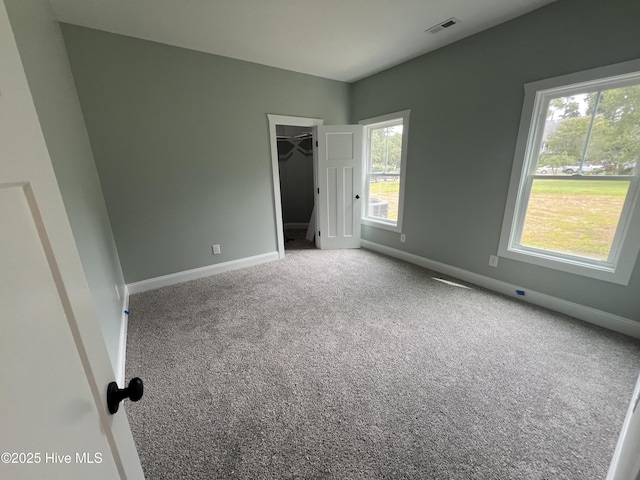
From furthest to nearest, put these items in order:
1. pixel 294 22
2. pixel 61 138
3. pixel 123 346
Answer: pixel 294 22, pixel 123 346, pixel 61 138

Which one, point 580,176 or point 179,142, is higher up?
point 179,142

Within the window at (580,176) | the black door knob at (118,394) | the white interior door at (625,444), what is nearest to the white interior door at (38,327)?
the black door knob at (118,394)

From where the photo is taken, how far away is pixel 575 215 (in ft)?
7.39

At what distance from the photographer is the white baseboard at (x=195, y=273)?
9.52ft

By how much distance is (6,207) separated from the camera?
14.4 inches

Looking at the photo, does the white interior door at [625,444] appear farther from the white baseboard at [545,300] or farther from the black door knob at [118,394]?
the black door knob at [118,394]

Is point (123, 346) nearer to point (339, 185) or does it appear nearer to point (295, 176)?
point (339, 185)

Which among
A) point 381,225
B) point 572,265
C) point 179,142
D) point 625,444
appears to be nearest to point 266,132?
point 179,142

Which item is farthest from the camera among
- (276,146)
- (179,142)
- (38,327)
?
(276,146)

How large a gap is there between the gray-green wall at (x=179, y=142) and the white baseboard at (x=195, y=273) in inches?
2.7

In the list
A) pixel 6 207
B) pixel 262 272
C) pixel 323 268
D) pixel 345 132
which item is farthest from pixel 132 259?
pixel 345 132

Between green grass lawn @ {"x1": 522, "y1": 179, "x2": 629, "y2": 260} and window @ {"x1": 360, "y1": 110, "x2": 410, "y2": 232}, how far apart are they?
5.03ft

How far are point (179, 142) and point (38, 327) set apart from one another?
297 cm

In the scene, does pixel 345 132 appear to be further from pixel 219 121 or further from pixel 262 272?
pixel 262 272
